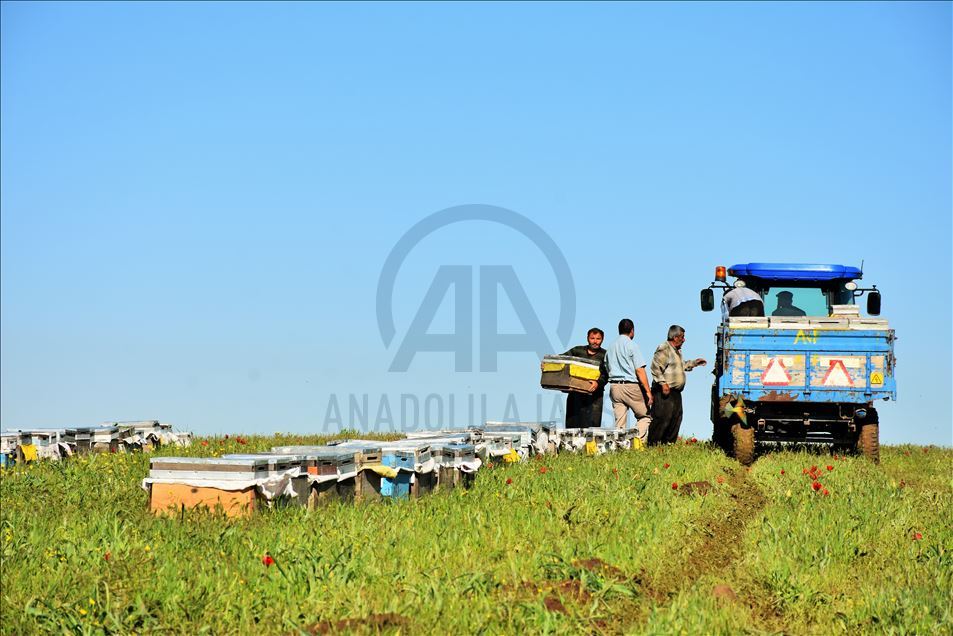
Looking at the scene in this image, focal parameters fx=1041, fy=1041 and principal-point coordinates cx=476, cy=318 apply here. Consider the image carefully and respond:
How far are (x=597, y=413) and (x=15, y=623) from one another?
13128 mm

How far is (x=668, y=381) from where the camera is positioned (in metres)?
18.1

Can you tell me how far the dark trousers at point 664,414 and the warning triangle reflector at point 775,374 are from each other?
107 inches

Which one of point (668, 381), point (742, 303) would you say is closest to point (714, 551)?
point (742, 303)

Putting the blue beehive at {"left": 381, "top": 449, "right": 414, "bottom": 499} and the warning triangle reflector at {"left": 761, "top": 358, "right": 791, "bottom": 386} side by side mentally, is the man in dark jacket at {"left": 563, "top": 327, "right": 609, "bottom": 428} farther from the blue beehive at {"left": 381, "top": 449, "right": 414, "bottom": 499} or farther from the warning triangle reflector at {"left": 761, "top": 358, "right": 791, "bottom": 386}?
the blue beehive at {"left": 381, "top": 449, "right": 414, "bottom": 499}

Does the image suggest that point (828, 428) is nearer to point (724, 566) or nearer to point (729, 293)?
point (729, 293)

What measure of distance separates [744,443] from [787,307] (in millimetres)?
3307

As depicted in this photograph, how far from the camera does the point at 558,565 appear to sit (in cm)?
668

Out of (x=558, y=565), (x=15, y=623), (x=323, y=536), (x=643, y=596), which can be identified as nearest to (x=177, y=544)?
(x=323, y=536)

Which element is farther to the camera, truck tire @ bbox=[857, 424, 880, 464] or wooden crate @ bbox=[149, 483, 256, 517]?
truck tire @ bbox=[857, 424, 880, 464]

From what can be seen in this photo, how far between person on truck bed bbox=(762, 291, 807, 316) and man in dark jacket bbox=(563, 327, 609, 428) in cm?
307

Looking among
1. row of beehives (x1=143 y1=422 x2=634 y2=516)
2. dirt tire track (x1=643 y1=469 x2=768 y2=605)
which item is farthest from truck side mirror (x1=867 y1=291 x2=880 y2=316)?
row of beehives (x1=143 y1=422 x2=634 y2=516)

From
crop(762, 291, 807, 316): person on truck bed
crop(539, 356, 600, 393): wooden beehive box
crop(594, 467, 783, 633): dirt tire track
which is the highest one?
crop(762, 291, 807, 316): person on truck bed

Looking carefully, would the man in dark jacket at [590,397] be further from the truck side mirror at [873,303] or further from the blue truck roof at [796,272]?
the truck side mirror at [873,303]

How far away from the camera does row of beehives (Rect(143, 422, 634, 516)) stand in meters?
8.63
